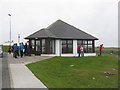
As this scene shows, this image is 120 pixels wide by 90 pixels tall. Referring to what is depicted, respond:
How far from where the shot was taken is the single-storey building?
3153 centimetres

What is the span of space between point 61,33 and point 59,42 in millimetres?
2660

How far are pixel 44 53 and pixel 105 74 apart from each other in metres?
17.1

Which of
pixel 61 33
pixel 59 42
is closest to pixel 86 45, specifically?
pixel 61 33

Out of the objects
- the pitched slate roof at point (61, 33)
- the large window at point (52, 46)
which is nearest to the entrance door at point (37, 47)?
the pitched slate roof at point (61, 33)

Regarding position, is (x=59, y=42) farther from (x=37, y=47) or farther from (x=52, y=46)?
(x=37, y=47)

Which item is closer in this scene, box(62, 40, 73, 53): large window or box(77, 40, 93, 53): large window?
box(62, 40, 73, 53): large window

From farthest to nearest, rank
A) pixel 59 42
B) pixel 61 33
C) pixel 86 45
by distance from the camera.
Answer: pixel 61 33 → pixel 86 45 → pixel 59 42

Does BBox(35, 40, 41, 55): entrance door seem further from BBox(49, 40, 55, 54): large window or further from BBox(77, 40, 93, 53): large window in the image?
BBox(77, 40, 93, 53): large window

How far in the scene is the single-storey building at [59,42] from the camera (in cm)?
3153

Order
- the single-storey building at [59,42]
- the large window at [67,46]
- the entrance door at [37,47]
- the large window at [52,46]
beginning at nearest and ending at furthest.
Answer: the single-storey building at [59,42], the entrance door at [37,47], the large window at [52,46], the large window at [67,46]

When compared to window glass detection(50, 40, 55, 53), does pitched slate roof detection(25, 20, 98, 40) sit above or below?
above

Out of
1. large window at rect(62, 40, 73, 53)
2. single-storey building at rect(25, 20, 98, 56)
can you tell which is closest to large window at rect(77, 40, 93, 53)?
single-storey building at rect(25, 20, 98, 56)

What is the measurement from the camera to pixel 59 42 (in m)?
32.8

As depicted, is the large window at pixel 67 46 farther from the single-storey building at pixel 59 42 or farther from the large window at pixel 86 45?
the large window at pixel 86 45
